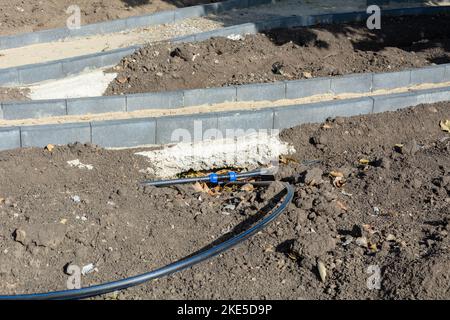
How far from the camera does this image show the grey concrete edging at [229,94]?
329 inches

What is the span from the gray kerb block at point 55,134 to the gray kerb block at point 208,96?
1627mm

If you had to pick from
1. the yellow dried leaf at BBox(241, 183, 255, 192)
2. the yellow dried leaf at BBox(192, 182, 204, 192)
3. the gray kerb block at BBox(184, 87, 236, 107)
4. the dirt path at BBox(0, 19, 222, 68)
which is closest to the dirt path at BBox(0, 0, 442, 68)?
the dirt path at BBox(0, 19, 222, 68)

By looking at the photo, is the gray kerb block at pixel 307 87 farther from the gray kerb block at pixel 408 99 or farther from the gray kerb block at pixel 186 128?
the gray kerb block at pixel 186 128

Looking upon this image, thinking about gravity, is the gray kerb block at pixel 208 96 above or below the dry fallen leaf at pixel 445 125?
above

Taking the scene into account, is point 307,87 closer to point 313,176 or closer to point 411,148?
point 411,148

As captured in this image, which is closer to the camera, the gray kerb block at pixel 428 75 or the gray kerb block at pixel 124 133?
the gray kerb block at pixel 124 133

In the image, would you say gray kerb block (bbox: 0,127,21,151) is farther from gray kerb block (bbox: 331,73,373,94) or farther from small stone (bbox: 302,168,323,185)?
gray kerb block (bbox: 331,73,373,94)

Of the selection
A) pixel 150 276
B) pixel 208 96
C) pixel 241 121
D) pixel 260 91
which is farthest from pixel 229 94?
pixel 150 276

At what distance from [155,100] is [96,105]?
0.73 metres

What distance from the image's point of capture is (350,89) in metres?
9.40

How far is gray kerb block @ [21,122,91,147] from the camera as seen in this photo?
7.43 m

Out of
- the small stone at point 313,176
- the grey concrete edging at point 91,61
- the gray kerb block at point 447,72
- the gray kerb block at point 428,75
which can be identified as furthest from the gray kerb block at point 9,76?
the gray kerb block at point 447,72
